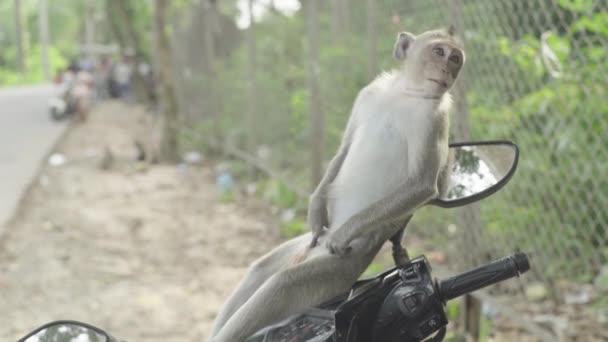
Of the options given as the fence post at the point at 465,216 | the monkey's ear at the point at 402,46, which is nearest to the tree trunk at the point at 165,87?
the fence post at the point at 465,216

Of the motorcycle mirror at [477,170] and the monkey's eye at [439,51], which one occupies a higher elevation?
the monkey's eye at [439,51]

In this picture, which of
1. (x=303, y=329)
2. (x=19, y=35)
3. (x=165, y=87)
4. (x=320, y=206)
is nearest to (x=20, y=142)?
(x=165, y=87)

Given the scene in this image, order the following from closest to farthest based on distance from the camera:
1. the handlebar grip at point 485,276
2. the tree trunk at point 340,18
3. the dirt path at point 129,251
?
the handlebar grip at point 485,276 < the dirt path at point 129,251 < the tree trunk at point 340,18

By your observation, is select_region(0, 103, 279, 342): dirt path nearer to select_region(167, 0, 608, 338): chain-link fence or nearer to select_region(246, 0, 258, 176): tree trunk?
select_region(246, 0, 258, 176): tree trunk

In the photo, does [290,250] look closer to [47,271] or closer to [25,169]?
[47,271]

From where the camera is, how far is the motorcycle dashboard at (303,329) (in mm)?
1826

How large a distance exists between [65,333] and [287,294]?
22.7 inches

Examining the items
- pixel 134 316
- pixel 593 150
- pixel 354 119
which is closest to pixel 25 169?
Result: pixel 134 316

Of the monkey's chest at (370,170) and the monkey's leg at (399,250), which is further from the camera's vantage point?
the monkey's chest at (370,170)

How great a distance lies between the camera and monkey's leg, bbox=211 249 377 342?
6.80ft

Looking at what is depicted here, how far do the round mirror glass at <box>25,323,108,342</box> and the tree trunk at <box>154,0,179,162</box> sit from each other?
11708mm

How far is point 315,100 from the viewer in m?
7.62

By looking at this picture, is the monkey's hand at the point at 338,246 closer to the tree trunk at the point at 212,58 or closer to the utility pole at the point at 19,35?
the tree trunk at the point at 212,58

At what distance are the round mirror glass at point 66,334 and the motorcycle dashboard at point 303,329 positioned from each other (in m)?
0.41
